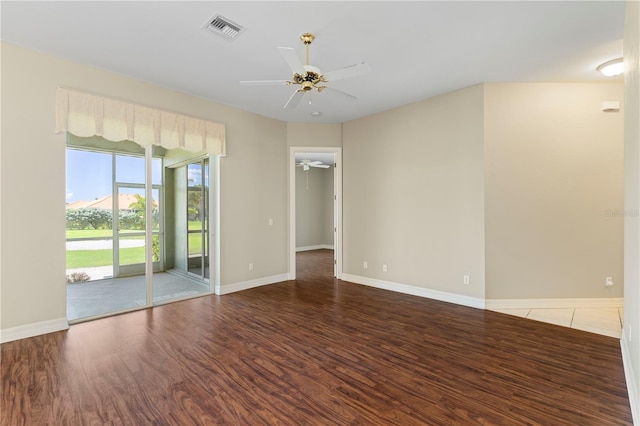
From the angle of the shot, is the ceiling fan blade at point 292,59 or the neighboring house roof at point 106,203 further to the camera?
the neighboring house roof at point 106,203

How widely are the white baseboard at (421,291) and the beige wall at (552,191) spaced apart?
239mm

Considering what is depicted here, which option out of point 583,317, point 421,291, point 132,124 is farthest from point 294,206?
point 583,317

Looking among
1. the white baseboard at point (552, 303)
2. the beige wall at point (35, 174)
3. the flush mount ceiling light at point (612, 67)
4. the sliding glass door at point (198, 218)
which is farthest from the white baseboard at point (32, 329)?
the flush mount ceiling light at point (612, 67)

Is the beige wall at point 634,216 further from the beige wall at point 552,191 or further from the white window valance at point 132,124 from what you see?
the white window valance at point 132,124

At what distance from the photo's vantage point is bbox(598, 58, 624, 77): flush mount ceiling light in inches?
138

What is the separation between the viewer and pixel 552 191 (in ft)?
13.6

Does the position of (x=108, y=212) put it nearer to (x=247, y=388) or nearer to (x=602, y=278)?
(x=247, y=388)

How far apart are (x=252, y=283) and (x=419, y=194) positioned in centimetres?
328

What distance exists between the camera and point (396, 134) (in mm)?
5254

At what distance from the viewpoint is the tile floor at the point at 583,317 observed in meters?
3.45

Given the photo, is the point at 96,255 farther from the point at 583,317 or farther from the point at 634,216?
the point at 583,317

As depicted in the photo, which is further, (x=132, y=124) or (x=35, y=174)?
(x=132, y=124)

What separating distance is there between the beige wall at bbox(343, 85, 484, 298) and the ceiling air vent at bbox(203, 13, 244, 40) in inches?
123

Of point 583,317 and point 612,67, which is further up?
point 612,67
